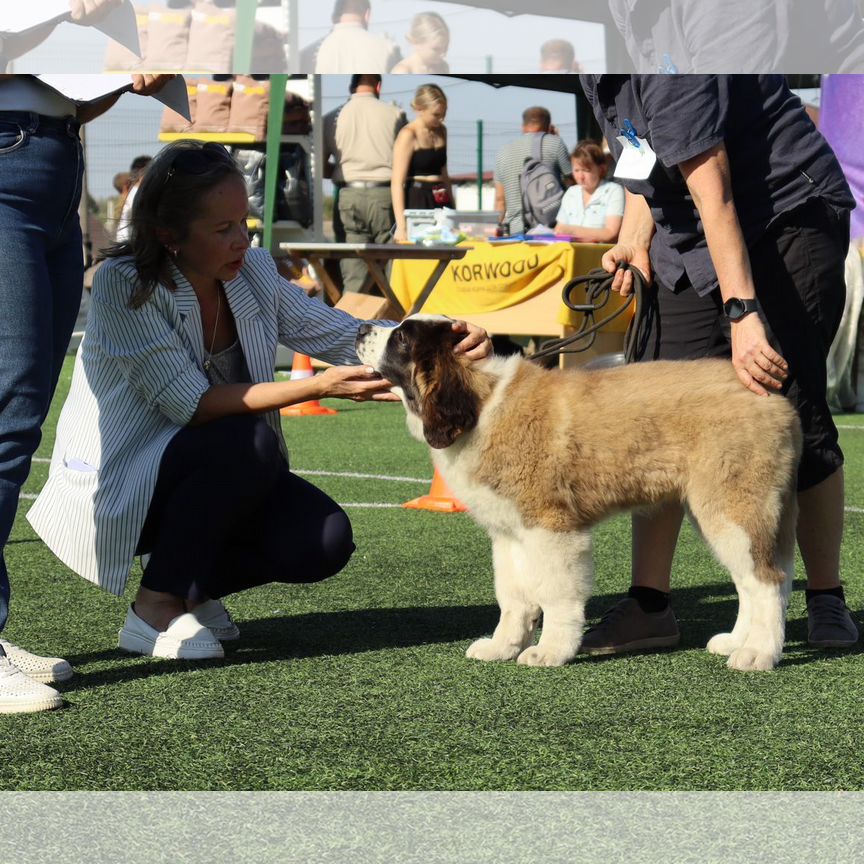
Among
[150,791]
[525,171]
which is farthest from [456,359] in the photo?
[525,171]

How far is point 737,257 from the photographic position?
11.7 ft

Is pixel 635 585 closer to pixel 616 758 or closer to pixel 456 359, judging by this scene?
pixel 456 359

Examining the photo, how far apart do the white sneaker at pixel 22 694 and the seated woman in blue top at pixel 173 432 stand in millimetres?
556

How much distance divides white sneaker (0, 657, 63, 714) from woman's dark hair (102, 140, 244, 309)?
107 centimetres

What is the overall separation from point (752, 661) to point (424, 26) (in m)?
1.86

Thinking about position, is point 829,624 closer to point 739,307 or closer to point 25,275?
point 739,307

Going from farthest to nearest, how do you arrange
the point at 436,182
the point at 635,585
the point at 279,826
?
the point at 436,182 < the point at 635,585 < the point at 279,826

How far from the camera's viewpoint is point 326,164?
14.0 m

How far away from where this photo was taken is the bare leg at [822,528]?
400cm

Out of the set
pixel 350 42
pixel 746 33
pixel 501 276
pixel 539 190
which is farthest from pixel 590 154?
pixel 350 42

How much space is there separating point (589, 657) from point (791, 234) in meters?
1.31

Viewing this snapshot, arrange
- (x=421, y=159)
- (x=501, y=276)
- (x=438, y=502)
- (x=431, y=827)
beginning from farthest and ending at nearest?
(x=421, y=159) → (x=501, y=276) → (x=438, y=502) → (x=431, y=827)

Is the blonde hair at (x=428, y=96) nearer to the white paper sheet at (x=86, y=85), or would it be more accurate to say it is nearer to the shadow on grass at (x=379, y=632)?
the shadow on grass at (x=379, y=632)

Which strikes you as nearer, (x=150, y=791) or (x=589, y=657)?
(x=150, y=791)
